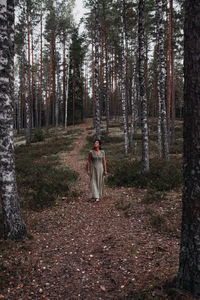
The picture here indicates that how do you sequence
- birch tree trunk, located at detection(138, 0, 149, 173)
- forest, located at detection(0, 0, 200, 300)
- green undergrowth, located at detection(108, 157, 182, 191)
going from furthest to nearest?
1. birch tree trunk, located at detection(138, 0, 149, 173)
2. green undergrowth, located at detection(108, 157, 182, 191)
3. forest, located at detection(0, 0, 200, 300)

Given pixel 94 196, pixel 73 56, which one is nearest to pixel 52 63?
pixel 73 56

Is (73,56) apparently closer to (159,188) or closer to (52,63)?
(52,63)

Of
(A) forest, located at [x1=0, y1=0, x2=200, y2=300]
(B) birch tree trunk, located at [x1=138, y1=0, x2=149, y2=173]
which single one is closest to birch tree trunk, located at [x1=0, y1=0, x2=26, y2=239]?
(A) forest, located at [x1=0, y1=0, x2=200, y2=300]

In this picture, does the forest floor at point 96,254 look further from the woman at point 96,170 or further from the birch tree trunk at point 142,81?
the birch tree trunk at point 142,81

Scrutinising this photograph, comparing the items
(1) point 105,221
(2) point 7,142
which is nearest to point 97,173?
(1) point 105,221

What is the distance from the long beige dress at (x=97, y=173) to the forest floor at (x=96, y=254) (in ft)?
2.06

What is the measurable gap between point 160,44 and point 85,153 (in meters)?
9.84

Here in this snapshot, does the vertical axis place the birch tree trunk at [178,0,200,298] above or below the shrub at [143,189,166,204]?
above

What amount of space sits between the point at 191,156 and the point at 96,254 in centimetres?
330

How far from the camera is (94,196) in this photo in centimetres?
815

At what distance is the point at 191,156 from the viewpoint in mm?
2877

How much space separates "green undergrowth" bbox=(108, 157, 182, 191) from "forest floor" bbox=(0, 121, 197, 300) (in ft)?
3.12

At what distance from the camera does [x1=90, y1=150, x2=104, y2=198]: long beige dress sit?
26.8 ft

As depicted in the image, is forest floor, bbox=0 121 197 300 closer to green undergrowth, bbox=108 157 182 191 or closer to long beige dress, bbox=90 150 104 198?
long beige dress, bbox=90 150 104 198
